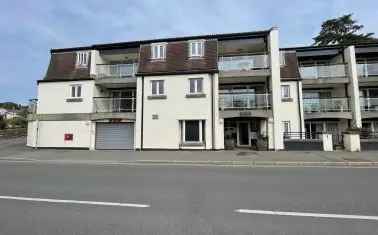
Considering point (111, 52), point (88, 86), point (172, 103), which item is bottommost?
point (172, 103)

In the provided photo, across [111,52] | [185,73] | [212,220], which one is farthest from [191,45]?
[212,220]

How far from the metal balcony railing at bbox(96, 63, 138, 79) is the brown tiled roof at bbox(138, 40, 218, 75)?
3.95 feet

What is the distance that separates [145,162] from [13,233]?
29.8 feet

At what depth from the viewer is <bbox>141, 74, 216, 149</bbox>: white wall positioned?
1888 cm

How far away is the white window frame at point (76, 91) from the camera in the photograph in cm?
2092

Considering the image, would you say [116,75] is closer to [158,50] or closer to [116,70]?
[116,70]

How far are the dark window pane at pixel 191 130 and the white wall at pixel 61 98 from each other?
816cm

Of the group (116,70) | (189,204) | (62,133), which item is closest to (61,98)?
(62,133)

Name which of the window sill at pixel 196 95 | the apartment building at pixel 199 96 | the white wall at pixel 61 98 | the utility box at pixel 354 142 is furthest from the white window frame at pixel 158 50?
the utility box at pixel 354 142

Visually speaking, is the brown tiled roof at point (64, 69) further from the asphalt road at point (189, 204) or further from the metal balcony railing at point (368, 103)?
the metal balcony railing at point (368, 103)

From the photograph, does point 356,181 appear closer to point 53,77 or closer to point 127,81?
point 127,81

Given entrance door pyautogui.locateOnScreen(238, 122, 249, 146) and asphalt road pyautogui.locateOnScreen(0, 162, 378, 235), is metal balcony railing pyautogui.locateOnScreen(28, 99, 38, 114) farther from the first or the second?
entrance door pyautogui.locateOnScreen(238, 122, 249, 146)

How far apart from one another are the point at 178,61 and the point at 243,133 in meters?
8.11

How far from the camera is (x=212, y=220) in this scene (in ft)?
14.6
